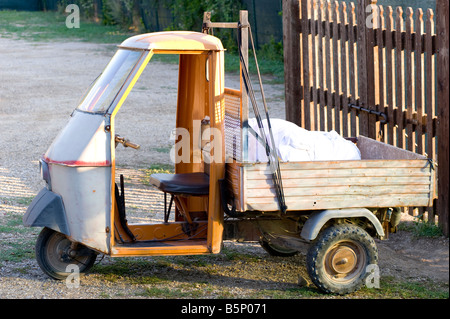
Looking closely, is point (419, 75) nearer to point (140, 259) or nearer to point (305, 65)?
point (305, 65)

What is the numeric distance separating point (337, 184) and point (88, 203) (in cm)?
171

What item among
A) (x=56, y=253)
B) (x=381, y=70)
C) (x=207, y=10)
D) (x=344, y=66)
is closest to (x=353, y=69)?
(x=344, y=66)

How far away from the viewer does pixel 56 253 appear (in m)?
5.55

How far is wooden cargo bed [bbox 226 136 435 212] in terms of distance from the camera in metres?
5.07

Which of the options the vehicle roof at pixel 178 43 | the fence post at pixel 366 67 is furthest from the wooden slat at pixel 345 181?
the fence post at pixel 366 67

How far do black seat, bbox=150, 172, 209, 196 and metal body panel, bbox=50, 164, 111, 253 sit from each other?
0.51 metres

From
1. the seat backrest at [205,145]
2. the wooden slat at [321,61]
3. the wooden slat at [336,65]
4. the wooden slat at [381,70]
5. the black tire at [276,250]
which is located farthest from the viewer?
the wooden slat at [321,61]

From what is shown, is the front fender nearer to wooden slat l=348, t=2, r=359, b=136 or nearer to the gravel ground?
the gravel ground

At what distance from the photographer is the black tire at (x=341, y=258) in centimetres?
521

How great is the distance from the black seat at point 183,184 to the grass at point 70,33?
12085 millimetres

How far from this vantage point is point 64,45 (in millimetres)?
25391

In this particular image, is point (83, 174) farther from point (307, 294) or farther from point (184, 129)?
point (307, 294)

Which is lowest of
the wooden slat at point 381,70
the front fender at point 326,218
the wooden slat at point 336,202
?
the front fender at point 326,218

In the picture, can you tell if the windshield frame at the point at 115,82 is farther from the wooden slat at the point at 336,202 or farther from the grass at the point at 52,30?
the grass at the point at 52,30
